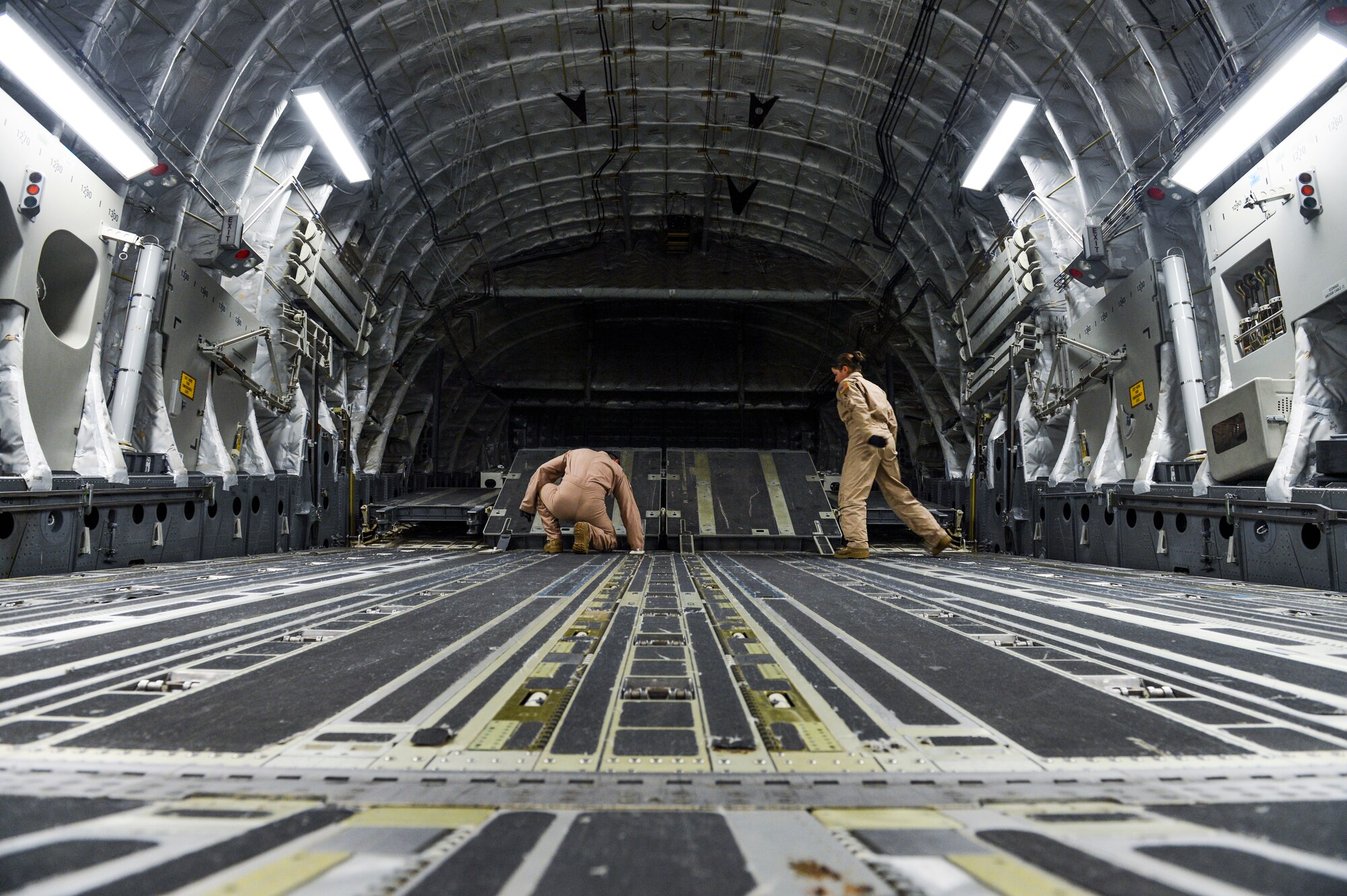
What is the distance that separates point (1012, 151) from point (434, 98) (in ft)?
33.1

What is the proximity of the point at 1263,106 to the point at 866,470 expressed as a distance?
5.11 meters

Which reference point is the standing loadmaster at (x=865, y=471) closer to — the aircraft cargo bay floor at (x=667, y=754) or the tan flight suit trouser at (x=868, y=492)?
the tan flight suit trouser at (x=868, y=492)

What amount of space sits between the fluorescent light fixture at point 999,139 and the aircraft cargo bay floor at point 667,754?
7.84 m

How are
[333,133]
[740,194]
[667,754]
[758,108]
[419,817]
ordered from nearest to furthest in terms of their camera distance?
1. [419,817]
2. [667,754]
3. [333,133]
4. [758,108]
5. [740,194]

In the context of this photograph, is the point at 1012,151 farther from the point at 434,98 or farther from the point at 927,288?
the point at 434,98

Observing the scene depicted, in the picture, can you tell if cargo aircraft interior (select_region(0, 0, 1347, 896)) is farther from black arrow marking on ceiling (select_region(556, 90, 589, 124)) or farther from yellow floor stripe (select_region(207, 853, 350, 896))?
black arrow marking on ceiling (select_region(556, 90, 589, 124))

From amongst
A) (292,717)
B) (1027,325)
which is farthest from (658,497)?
(292,717)

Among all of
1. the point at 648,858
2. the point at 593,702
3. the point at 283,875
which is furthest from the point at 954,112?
the point at 283,875

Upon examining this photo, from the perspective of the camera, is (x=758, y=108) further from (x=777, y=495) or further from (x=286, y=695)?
(x=286, y=695)

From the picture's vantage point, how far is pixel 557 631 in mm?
3072

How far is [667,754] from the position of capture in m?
1.58

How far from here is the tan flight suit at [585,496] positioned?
8820 millimetres

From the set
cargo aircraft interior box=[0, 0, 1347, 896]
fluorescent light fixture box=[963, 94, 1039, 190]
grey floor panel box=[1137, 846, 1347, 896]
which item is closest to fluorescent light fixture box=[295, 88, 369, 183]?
cargo aircraft interior box=[0, 0, 1347, 896]

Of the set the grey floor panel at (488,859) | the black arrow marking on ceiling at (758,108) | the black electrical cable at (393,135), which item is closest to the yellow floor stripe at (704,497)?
the black arrow marking on ceiling at (758,108)
